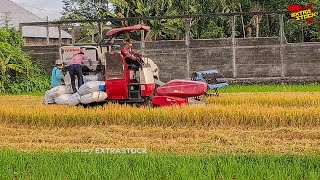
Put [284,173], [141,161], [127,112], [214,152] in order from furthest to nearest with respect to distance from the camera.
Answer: [127,112]
[214,152]
[141,161]
[284,173]

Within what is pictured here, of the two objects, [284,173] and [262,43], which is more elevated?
[262,43]

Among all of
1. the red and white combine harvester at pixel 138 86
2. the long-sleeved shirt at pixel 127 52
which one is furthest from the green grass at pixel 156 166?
the long-sleeved shirt at pixel 127 52

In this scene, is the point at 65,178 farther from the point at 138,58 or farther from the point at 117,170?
the point at 138,58

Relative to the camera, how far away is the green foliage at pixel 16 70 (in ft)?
66.3

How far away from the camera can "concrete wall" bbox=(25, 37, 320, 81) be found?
2055 cm

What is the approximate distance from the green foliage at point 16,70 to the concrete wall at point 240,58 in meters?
3.75

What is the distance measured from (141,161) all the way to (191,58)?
14088 mm

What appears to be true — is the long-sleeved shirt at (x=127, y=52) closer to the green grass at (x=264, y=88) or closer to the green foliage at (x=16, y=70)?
the green grass at (x=264, y=88)

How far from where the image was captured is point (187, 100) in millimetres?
12086

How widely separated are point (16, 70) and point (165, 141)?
12279mm

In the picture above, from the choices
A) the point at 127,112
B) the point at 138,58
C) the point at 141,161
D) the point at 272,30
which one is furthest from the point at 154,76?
the point at 272,30

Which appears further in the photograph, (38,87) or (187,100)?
(38,87)

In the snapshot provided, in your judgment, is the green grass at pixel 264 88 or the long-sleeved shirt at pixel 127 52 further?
the green grass at pixel 264 88
